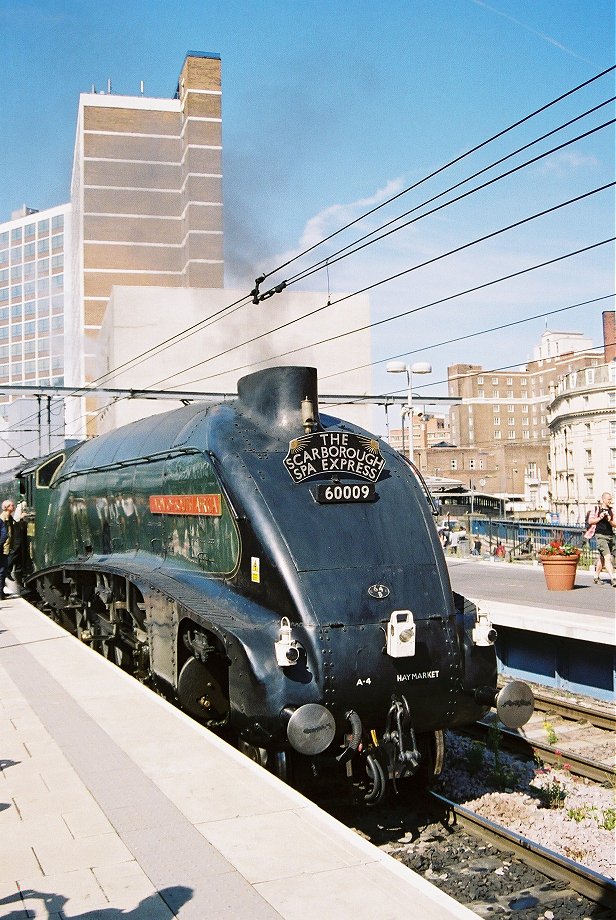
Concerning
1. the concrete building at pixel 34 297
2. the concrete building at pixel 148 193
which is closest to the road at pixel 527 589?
the concrete building at pixel 148 193

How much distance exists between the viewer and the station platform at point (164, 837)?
4387 mm

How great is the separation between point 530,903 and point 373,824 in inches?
64.1

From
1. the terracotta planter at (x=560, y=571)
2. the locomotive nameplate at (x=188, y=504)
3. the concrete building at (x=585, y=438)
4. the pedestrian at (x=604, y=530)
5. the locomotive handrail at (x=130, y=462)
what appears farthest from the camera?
the concrete building at (x=585, y=438)

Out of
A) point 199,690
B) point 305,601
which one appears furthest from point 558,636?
point 305,601

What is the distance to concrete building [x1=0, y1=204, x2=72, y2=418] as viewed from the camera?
96500mm

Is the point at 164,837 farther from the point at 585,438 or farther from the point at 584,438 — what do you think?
the point at 584,438

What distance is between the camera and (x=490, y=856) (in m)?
6.90

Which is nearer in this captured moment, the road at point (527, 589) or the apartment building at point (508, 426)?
the road at point (527, 589)

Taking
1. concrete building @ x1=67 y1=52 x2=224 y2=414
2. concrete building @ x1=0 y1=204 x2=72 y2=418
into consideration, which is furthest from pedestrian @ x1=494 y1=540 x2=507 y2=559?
concrete building @ x1=0 y1=204 x2=72 y2=418

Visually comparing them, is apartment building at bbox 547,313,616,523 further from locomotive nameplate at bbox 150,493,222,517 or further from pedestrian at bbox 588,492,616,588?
locomotive nameplate at bbox 150,493,222,517

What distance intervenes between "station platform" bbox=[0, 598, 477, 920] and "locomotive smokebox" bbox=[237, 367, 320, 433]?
2732 mm

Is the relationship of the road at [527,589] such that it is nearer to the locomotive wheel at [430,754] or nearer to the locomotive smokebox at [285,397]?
the locomotive wheel at [430,754]

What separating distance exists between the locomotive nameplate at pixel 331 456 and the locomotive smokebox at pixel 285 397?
1.10 feet

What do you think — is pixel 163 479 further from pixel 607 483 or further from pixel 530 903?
pixel 607 483
